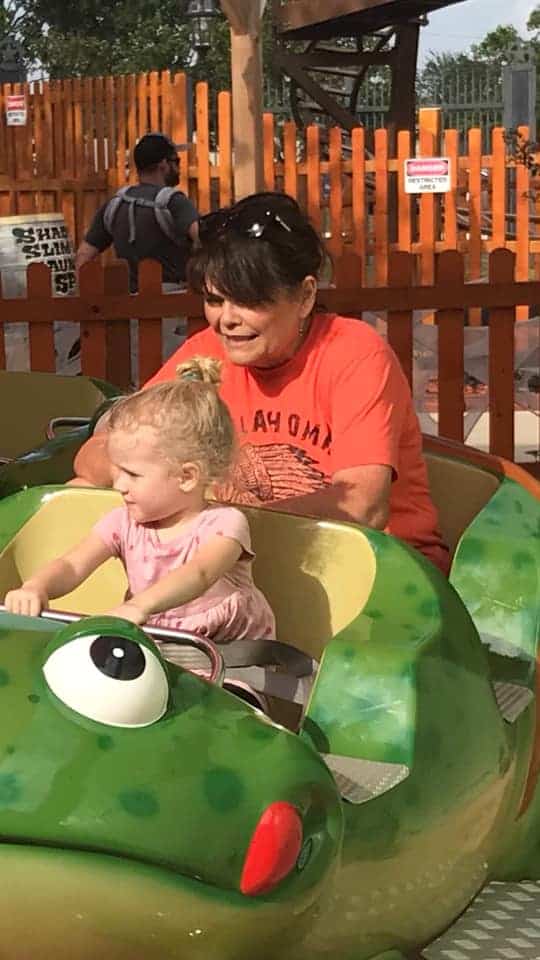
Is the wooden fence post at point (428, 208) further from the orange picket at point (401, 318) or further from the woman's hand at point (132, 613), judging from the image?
the woman's hand at point (132, 613)

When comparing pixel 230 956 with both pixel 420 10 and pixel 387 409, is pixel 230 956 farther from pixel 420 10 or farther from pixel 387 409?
pixel 420 10

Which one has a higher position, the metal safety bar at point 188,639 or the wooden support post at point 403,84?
the wooden support post at point 403,84

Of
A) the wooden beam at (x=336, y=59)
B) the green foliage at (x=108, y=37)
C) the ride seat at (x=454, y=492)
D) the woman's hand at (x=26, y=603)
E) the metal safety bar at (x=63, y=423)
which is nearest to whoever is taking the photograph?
the woman's hand at (x=26, y=603)

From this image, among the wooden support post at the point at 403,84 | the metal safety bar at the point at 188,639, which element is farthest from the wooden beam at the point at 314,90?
the metal safety bar at the point at 188,639

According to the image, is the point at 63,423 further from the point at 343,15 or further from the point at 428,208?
the point at 343,15

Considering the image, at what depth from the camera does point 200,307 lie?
5324mm

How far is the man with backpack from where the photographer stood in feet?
21.5

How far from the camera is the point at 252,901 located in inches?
61.9

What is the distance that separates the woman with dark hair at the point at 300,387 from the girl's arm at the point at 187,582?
39 centimetres

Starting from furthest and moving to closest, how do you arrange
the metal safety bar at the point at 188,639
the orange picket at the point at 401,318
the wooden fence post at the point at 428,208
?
the wooden fence post at the point at 428,208
the orange picket at the point at 401,318
the metal safety bar at the point at 188,639

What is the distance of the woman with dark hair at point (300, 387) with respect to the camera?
252 centimetres

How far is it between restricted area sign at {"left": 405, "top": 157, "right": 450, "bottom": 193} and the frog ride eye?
9.12m

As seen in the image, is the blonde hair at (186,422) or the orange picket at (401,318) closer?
the blonde hair at (186,422)

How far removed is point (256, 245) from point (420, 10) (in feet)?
39.6
